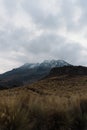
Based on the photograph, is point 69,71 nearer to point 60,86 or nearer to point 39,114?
point 60,86

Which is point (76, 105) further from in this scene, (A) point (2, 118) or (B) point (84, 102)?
(A) point (2, 118)

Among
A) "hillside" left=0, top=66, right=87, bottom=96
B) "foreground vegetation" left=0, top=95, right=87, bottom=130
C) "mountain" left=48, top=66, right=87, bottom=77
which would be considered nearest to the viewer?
"foreground vegetation" left=0, top=95, right=87, bottom=130

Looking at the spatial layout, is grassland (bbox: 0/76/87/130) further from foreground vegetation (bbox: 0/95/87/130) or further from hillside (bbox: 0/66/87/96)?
hillside (bbox: 0/66/87/96)

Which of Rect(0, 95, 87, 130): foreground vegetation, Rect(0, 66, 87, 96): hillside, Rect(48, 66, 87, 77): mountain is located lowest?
Rect(0, 95, 87, 130): foreground vegetation

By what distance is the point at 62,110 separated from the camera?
11.7 metres

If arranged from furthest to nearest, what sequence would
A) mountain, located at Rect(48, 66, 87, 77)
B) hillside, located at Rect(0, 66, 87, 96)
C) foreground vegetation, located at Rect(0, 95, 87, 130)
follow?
1. mountain, located at Rect(48, 66, 87, 77)
2. hillside, located at Rect(0, 66, 87, 96)
3. foreground vegetation, located at Rect(0, 95, 87, 130)

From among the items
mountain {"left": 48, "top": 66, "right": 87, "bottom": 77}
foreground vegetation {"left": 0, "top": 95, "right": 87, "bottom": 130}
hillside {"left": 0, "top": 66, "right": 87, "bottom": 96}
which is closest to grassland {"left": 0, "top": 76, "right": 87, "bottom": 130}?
foreground vegetation {"left": 0, "top": 95, "right": 87, "bottom": 130}

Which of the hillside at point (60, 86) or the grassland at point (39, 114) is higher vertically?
the hillside at point (60, 86)

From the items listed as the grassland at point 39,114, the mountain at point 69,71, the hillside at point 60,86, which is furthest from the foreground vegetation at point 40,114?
the mountain at point 69,71

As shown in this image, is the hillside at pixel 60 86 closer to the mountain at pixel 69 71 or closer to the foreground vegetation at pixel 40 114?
the mountain at pixel 69 71

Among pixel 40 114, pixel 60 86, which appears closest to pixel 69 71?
pixel 60 86

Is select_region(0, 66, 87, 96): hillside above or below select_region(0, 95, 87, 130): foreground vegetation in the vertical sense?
above

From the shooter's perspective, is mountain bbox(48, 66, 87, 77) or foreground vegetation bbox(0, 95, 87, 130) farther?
mountain bbox(48, 66, 87, 77)

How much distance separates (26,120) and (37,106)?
4.28 feet
